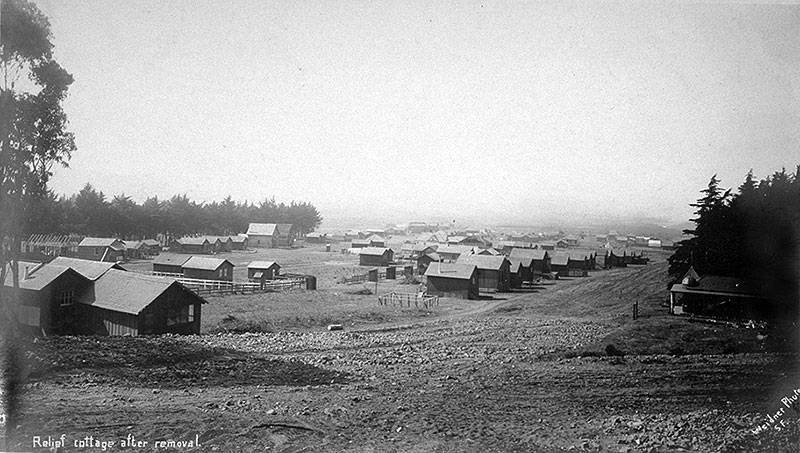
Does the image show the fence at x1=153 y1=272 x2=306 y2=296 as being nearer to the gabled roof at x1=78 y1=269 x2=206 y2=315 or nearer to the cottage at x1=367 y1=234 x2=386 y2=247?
the gabled roof at x1=78 y1=269 x2=206 y2=315

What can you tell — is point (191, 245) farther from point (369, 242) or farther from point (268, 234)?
point (369, 242)

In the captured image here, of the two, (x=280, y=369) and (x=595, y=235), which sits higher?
(x=595, y=235)

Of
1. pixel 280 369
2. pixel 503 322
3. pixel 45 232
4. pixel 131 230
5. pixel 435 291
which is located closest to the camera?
pixel 45 232

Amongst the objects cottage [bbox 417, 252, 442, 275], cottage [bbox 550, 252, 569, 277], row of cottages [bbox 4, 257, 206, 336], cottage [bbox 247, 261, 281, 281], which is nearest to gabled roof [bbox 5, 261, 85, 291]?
row of cottages [bbox 4, 257, 206, 336]

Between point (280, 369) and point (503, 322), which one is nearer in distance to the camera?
point (280, 369)

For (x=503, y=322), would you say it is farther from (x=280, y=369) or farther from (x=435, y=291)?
(x=435, y=291)

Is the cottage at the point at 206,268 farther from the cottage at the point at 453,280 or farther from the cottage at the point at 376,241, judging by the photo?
the cottage at the point at 453,280

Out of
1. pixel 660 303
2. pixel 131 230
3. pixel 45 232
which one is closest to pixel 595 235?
pixel 660 303
